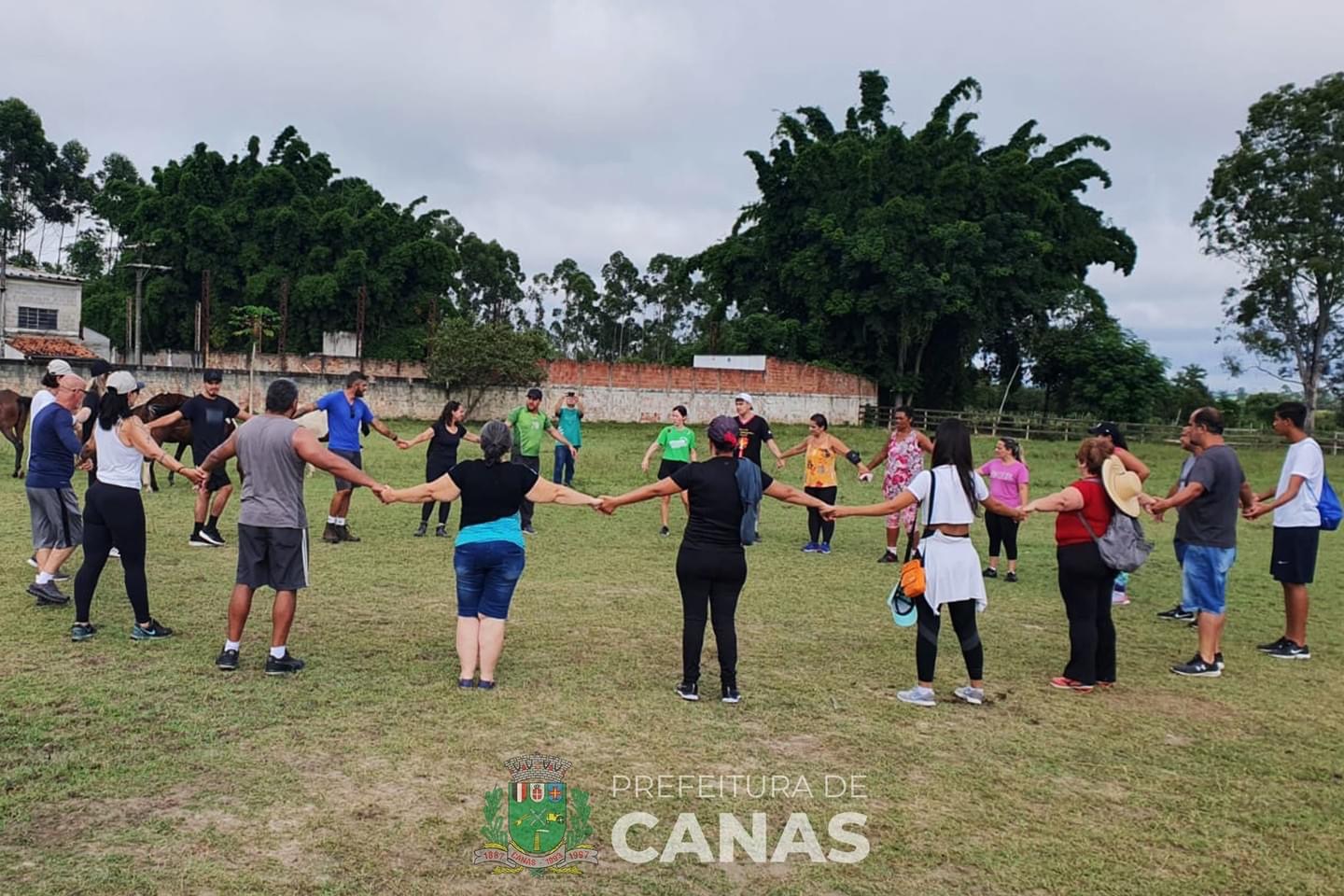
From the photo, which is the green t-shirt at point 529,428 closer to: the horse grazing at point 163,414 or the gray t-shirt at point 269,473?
the horse grazing at point 163,414

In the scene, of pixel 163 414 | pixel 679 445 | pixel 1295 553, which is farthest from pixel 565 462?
pixel 1295 553

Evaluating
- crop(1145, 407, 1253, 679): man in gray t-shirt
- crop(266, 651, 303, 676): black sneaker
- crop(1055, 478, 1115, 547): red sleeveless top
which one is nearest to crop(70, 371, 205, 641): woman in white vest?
crop(266, 651, 303, 676): black sneaker

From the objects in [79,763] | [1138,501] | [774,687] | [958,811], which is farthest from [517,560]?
[1138,501]

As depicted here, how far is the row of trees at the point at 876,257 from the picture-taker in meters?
42.3

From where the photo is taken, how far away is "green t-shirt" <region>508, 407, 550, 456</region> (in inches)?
491

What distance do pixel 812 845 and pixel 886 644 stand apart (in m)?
3.65

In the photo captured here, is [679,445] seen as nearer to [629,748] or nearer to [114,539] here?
[114,539]

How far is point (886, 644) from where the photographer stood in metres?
7.67

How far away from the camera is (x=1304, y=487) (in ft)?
25.6

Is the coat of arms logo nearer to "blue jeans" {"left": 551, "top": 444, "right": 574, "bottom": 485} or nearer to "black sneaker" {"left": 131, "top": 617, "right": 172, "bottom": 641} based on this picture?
"black sneaker" {"left": 131, "top": 617, "right": 172, "bottom": 641}

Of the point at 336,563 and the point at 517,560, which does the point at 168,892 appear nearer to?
the point at 517,560

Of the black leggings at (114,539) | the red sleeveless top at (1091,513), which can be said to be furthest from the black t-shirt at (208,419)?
the red sleeveless top at (1091,513)

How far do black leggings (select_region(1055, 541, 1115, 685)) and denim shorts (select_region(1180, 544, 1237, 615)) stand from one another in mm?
1038

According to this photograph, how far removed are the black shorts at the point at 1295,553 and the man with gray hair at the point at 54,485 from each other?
935 centimetres
